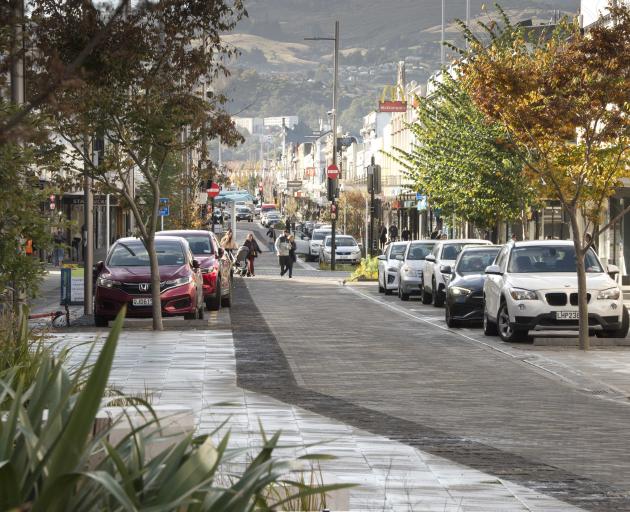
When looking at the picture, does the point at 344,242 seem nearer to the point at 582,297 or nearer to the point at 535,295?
the point at 535,295

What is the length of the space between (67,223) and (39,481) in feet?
43.3

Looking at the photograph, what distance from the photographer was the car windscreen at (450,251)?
36.8m

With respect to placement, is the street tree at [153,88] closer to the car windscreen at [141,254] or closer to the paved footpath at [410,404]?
the car windscreen at [141,254]

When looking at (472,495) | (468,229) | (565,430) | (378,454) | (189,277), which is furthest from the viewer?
(468,229)

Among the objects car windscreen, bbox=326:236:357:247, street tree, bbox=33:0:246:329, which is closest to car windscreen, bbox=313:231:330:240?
car windscreen, bbox=326:236:357:247

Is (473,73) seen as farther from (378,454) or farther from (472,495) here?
(472,495)

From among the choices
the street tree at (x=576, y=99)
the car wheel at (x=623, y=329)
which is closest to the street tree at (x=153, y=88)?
the street tree at (x=576, y=99)

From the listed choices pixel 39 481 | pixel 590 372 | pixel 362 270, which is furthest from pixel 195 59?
pixel 362 270

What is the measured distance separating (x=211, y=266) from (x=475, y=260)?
5.65 m

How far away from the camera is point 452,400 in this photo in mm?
15500

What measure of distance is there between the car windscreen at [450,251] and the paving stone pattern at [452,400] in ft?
28.6

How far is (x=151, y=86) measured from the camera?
2470 centimetres

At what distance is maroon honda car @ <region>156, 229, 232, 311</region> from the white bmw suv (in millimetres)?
8561

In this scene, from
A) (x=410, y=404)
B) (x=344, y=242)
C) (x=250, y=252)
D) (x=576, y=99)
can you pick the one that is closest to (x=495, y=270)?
(x=576, y=99)
